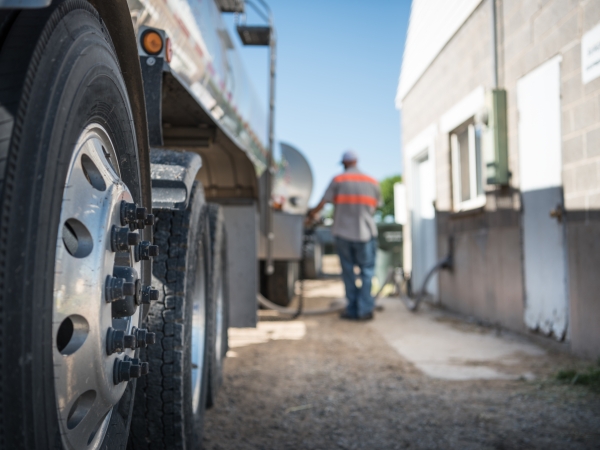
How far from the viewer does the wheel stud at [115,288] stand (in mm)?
1166

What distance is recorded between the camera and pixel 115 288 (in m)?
1.18

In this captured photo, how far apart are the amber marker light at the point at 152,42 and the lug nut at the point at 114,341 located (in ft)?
3.66

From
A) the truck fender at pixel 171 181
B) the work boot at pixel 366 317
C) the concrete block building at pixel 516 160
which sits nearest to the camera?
the truck fender at pixel 171 181

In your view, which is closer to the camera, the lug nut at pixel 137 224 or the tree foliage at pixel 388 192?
the lug nut at pixel 137 224

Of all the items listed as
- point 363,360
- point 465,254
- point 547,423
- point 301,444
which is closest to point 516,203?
point 465,254

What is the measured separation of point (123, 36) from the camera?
137cm

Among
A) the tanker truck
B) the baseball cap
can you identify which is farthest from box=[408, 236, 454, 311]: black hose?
the tanker truck

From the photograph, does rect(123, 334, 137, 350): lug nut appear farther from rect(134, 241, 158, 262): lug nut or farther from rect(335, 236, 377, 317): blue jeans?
rect(335, 236, 377, 317): blue jeans

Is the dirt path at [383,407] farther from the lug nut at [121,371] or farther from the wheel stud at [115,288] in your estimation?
the wheel stud at [115,288]

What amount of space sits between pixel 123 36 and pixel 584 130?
12.5ft

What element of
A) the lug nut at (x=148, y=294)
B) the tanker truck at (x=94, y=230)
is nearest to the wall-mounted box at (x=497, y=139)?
the tanker truck at (x=94, y=230)

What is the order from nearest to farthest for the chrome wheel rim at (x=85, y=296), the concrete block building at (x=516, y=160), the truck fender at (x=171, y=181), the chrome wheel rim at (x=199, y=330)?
the chrome wheel rim at (x=85, y=296)
the truck fender at (x=171, y=181)
the chrome wheel rim at (x=199, y=330)
the concrete block building at (x=516, y=160)

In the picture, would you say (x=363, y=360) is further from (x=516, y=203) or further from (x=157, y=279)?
(x=157, y=279)

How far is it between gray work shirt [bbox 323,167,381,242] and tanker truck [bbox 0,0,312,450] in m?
4.75
